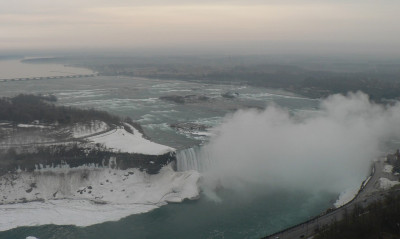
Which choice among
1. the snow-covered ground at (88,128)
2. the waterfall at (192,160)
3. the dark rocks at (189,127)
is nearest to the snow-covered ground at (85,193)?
the waterfall at (192,160)

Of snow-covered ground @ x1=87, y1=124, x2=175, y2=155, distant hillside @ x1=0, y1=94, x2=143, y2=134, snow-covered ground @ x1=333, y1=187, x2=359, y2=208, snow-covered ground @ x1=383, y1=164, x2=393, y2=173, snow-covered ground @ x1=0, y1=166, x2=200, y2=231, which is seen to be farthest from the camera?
distant hillside @ x1=0, y1=94, x2=143, y2=134

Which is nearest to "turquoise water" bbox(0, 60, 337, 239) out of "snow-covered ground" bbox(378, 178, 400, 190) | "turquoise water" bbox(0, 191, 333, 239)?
"turquoise water" bbox(0, 191, 333, 239)

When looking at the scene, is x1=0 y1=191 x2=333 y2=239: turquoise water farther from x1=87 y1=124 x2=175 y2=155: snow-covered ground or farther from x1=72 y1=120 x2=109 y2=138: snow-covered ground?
x1=72 y1=120 x2=109 y2=138: snow-covered ground

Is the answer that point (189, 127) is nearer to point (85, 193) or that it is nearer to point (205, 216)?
point (85, 193)

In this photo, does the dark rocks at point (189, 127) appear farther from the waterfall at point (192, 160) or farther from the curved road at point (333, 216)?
the curved road at point (333, 216)

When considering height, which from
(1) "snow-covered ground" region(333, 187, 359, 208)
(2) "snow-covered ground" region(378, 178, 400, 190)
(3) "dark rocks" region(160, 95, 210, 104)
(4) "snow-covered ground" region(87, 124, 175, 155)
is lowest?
(1) "snow-covered ground" region(333, 187, 359, 208)

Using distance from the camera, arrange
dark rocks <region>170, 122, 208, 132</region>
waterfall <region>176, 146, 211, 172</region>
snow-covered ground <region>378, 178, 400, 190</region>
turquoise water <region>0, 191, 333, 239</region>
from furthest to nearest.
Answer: dark rocks <region>170, 122, 208, 132</region> → waterfall <region>176, 146, 211, 172</region> → snow-covered ground <region>378, 178, 400, 190</region> → turquoise water <region>0, 191, 333, 239</region>

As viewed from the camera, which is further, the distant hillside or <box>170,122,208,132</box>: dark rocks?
<box>170,122,208,132</box>: dark rocks
